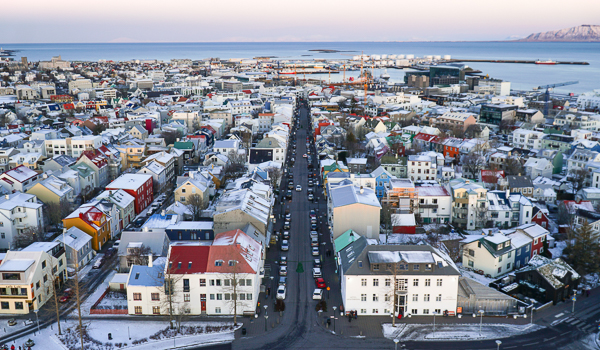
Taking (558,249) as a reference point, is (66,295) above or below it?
below

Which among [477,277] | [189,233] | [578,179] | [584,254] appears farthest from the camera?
[578,179]

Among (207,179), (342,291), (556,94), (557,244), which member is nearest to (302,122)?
(207,179)

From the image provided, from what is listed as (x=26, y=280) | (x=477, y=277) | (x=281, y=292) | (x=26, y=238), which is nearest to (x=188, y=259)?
(x=281, y=292)

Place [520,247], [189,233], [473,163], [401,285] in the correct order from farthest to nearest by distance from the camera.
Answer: [473,163] → [189,233] → [520,247] → [401,285]

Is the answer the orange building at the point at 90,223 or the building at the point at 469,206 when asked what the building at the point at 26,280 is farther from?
the building at the point at 469,206

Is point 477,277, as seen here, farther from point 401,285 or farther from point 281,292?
point 281,292

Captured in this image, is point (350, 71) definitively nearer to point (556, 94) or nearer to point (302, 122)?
point (556, 94)

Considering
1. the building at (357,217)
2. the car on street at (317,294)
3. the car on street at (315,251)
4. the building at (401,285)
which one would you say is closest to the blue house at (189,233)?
the car on street at (315,251)

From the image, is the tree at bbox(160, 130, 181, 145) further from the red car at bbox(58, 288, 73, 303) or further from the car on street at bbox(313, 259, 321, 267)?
the car on street at bbox(313, 259, 321, 267)
